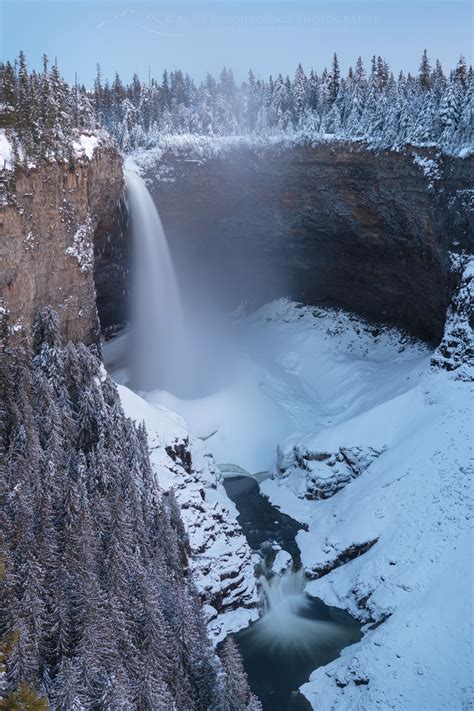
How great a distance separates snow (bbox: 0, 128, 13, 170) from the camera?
32.0 metres

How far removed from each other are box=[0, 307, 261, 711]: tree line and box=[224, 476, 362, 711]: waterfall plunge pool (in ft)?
13.7

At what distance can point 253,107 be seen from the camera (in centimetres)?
6028

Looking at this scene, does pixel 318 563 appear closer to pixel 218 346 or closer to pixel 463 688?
pixel 463 688

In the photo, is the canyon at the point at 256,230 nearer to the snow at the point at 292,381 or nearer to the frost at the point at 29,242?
the frost at the point at 29,242

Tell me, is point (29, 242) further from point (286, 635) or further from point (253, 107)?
point (253, 107)

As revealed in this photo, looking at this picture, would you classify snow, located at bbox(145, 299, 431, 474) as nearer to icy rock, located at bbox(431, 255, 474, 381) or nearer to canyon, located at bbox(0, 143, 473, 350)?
canyon, located at bbox(0, 143, 473, 350)

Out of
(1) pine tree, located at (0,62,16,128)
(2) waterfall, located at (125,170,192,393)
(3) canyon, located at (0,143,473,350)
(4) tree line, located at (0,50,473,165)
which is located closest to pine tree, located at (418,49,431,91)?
(4) tree line, located at (0,50,473,165)

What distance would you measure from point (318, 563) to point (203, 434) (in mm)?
13392

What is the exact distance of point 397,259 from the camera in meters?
52.2

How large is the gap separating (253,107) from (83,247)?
29243 mm

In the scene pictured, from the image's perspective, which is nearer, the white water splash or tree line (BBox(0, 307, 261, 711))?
tree line (BBox(0, 307, 261, 711))

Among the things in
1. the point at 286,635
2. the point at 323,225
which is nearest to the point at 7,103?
the point at 323,225

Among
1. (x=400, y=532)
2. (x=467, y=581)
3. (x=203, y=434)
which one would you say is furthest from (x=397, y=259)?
(x=467, y=581)

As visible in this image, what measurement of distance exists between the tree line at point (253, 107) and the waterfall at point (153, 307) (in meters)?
6.20
